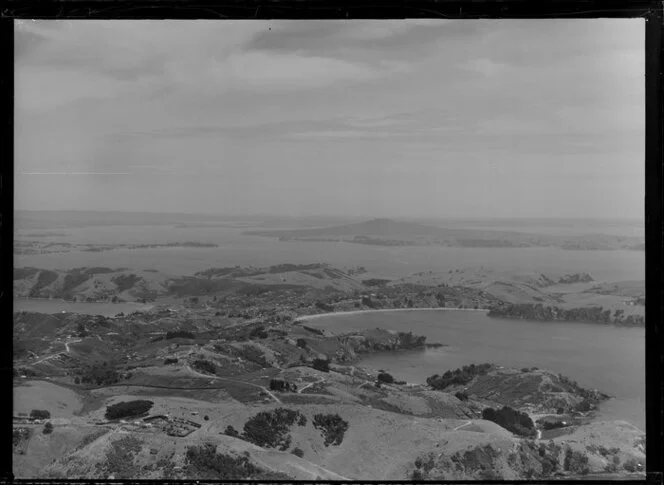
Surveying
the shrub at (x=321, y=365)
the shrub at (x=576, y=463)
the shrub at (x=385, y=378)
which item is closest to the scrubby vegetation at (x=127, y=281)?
the shrub at (x=321, y=365)

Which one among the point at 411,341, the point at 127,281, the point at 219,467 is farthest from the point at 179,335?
the point at 411,341

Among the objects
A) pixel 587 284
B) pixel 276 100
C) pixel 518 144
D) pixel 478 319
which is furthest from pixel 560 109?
pixel 276 100

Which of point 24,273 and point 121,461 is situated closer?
point 121,461

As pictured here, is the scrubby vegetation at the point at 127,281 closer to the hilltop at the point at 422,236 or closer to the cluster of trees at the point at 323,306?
the hilltop at the point at 422,236

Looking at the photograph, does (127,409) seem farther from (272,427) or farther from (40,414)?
(272,427)

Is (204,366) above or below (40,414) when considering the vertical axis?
above

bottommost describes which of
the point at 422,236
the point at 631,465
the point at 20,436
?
→ the point at 631,465

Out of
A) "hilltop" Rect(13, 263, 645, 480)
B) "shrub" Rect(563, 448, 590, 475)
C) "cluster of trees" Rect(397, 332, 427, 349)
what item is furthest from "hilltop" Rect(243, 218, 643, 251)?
"shrub" Rect(563, 448, 590, 475)

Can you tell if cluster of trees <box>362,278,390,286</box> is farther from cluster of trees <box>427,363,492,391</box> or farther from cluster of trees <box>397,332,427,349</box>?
cluster of trees <box>427,363,492,391</box>
